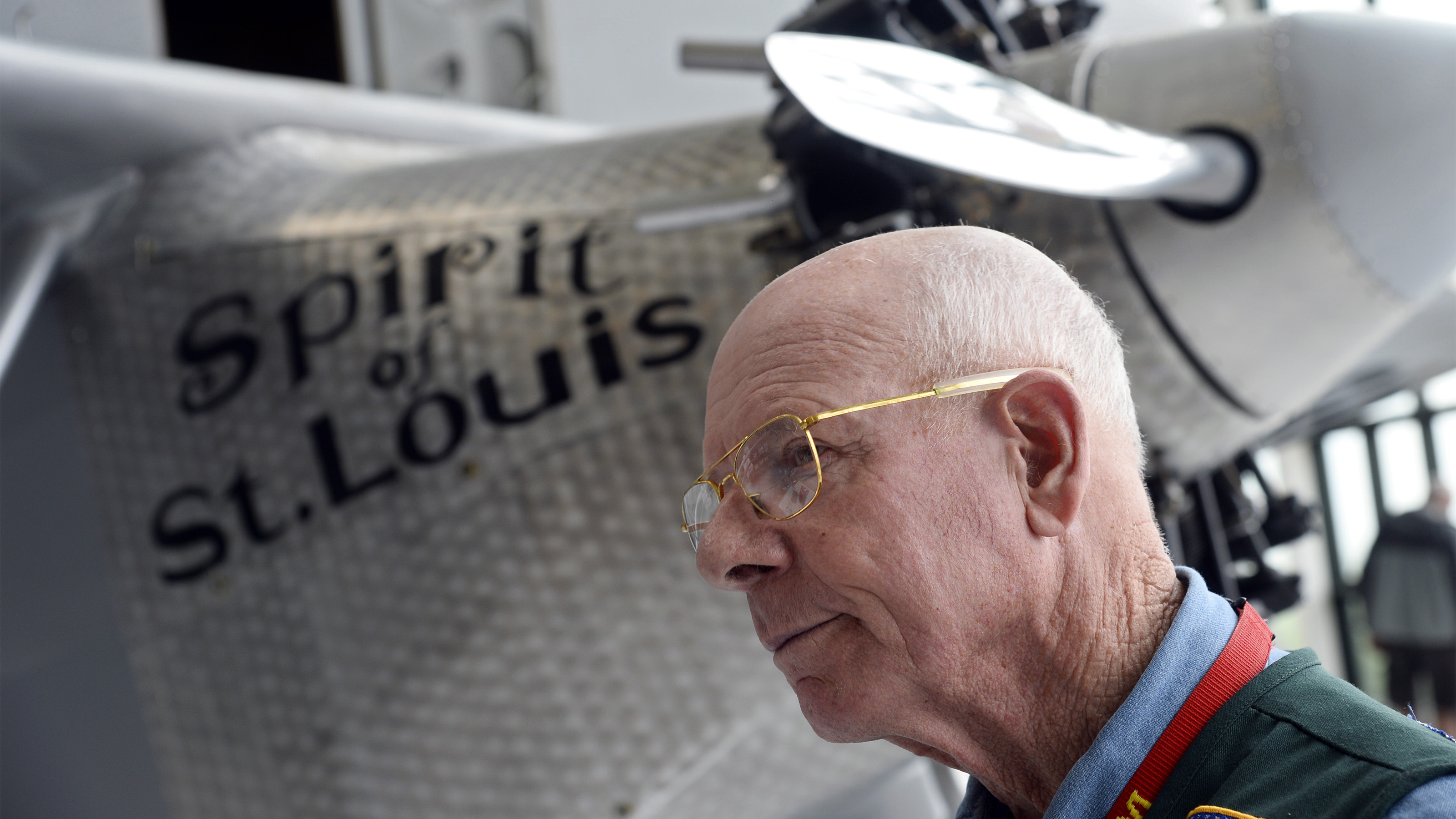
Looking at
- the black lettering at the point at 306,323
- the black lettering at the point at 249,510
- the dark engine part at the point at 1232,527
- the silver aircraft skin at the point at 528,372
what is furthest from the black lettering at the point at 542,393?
the dark engine part at the point at 1232,527

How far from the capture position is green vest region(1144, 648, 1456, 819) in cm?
57

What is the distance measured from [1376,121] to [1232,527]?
3.17ft

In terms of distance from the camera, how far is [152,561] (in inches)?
74.2

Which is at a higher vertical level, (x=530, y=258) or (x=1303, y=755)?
(x=1303, y=755)

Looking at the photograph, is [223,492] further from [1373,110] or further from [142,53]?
[1373,110]

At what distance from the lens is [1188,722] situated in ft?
2.22

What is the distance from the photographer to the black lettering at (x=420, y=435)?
1.71m

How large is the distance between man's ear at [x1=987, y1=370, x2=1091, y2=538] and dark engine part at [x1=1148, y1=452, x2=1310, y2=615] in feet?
3.57

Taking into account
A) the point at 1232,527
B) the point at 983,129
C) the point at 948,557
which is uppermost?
the point at 983,129

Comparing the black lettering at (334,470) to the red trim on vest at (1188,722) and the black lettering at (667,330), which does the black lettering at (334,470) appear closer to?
the black lettering at (667,330)

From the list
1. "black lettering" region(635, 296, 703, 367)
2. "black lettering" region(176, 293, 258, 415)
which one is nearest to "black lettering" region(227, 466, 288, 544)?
"black lettering" region(176, 293, 258, 415)

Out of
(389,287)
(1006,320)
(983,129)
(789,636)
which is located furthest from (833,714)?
(389,287)

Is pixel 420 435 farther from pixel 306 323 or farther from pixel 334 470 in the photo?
pixel 306 323

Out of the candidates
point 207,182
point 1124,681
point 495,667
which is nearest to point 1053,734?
point 1124,681
